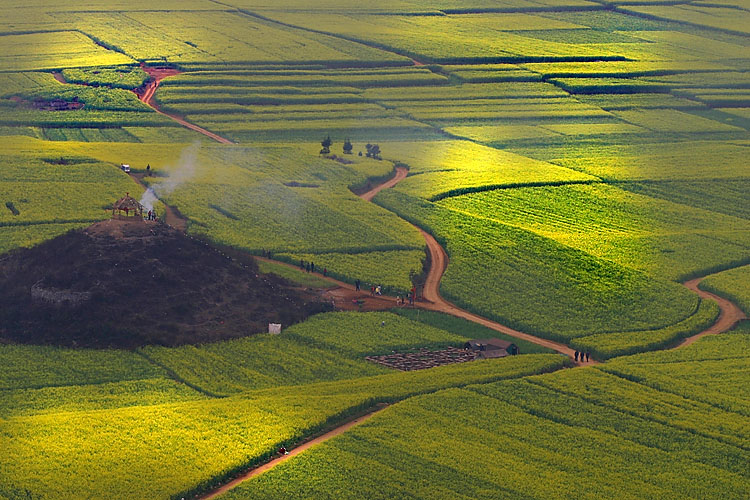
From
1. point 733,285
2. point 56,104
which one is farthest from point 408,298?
point 56,104

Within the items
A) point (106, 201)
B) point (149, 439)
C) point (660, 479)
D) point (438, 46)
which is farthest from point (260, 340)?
point (438, 46)

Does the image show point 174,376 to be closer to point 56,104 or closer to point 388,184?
point 388,184

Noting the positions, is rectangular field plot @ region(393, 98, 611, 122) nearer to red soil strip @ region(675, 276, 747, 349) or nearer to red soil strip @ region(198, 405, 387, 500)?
red soil strip @ region(675, 276, 747, 349)

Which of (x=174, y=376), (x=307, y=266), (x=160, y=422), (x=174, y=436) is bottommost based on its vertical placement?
(x=174, y=376)

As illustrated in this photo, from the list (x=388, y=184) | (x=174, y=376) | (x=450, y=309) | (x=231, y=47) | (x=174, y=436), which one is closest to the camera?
(x=174, y=436)

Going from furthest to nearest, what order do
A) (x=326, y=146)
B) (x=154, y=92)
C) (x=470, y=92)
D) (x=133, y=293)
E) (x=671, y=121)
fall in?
(x=470, y=92) < (x=154, y=92) < (x=671, y=121) < (x=326, y=146) < (x=133, y=293)

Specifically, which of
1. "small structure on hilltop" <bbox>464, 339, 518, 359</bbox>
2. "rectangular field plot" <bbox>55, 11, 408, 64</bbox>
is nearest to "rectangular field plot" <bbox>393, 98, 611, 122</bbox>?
"rectangular field plot" <bbox>55, 11, 408, 64</bbox>

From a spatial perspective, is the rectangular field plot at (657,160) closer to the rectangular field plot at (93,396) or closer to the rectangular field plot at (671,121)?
the rectangular field plot at (671,121)
